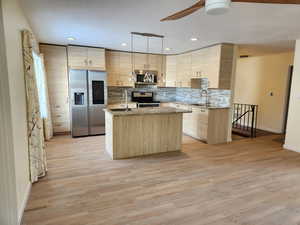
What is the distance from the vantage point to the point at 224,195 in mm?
2535

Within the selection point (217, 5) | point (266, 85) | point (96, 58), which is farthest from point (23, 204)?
point (266, 85)

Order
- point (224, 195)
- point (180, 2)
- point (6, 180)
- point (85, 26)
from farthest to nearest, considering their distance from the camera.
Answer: point (85, 26) → point (224, 195) → point (180, 2) → point (6, 180)

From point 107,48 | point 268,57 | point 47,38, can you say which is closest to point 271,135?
point 268,57

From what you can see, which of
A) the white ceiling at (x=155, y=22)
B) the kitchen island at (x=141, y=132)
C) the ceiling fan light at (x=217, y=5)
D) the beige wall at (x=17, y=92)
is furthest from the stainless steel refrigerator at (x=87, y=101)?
the ceiling fan light at (x=217, y=5)

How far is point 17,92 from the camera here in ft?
7.18

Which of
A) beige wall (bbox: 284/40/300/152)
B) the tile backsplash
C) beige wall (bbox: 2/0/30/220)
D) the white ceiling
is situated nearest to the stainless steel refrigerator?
the tile backsplash

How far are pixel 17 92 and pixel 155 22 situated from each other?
2.22 meters

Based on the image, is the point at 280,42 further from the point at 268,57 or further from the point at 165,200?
the point at 165,200

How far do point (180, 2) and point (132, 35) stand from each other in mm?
1767

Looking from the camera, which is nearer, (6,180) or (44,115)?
(6,180)

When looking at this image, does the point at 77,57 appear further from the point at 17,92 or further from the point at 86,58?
the point at 17,92

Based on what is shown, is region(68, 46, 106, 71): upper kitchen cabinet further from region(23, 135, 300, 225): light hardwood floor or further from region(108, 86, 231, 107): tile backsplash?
region(23, 135, 300, 225): light hardwood floor

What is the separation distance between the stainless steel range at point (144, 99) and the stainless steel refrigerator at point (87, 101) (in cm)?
122

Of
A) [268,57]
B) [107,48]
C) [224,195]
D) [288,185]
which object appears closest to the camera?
[224,195]
